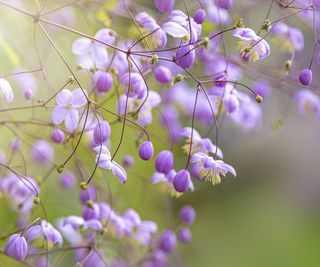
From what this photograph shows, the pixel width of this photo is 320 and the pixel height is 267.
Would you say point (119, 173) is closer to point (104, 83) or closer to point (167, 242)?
point (104, 83)

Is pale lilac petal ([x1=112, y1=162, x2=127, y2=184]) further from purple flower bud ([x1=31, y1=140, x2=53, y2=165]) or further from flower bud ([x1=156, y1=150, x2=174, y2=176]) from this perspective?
purple flower bud ([x1=31, y1=140, x2=53, y2=165])

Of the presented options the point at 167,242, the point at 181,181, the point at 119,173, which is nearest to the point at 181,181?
the point at 181,181

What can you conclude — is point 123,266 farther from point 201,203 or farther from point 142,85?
point 201,203

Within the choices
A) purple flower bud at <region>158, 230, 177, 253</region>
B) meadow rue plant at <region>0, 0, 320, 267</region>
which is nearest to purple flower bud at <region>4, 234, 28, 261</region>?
meadow rue plant at <region>0, 0, 320, 267</region>

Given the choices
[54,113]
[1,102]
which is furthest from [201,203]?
[54,113]

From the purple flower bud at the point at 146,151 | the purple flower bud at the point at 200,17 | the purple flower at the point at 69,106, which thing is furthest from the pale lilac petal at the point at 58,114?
the purple flower bud at the point at 200,17
